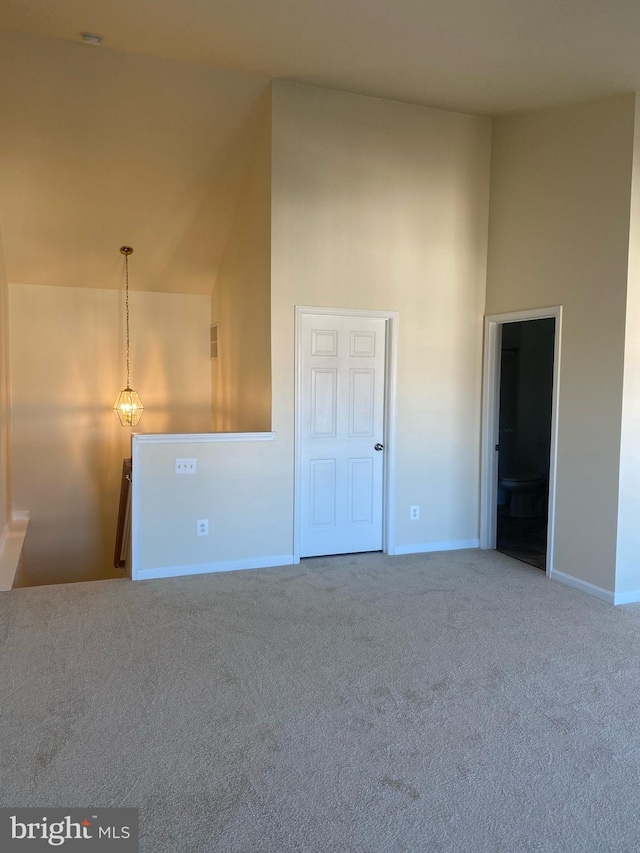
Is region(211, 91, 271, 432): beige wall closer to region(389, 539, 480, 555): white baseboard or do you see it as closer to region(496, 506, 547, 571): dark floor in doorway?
region(389, 539, 480, 555): white baseboard

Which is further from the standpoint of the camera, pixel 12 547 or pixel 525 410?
pixel 525 410

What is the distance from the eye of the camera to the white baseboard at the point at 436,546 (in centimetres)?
511

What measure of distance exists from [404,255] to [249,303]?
1354 millimetres

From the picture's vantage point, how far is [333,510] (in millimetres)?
4941

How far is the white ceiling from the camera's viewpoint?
323 cm

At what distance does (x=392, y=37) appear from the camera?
3.60m

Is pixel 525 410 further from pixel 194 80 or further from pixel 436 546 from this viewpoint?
pixel 194 80

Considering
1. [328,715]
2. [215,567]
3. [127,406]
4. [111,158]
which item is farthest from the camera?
[127,406]

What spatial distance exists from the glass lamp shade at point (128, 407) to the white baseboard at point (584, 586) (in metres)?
4.03

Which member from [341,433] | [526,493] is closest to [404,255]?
[341,433]

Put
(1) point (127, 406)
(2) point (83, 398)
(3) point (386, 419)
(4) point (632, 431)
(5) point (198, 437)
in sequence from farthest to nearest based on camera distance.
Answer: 1. (2) point (83, 398)
2. (1) point (127, 406)
3. (3) point (386, 419)
4. (5) point (198, 437)
5. (4) point (632, 431)

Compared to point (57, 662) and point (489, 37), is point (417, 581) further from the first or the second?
point (489, 37)

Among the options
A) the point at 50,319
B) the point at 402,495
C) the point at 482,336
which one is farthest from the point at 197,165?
the point at 402,495

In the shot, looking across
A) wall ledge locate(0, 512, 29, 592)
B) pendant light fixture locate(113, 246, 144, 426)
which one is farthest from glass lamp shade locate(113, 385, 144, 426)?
wall ledge locate(0, 512, 29, 592)
